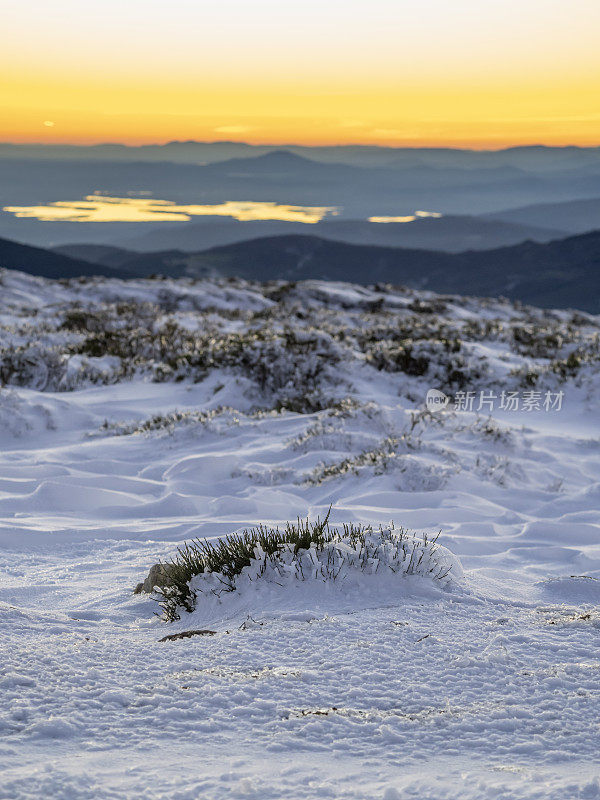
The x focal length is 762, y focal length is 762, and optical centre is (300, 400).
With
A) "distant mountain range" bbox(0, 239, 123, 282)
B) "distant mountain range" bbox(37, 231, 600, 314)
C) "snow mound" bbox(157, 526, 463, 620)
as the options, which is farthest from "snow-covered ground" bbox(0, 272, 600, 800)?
"distant mountain range" bbox(37, 231, 600, 314)

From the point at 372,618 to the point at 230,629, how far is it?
0.64 metres

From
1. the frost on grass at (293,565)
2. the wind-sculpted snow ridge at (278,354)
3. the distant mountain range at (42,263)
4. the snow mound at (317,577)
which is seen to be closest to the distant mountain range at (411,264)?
the distant mountain range at (42,263)

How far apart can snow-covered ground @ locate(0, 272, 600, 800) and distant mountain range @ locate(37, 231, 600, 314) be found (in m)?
146

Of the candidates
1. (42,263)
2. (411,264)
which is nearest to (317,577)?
(42,263)

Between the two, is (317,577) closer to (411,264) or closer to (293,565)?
(293,565)

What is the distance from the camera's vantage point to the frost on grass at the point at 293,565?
151 inches

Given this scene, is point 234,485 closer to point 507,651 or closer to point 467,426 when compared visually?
point 467,426

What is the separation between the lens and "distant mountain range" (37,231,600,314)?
164875 mm

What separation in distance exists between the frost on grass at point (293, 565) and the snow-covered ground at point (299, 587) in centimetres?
8

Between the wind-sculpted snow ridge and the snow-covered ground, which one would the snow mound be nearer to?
the snow-covered ground

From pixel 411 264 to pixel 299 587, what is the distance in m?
194

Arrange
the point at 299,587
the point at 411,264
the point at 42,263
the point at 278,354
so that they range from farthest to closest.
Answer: the point at 411,264 < the point at 42,263 < the point at 278,354 < the point at 299,587

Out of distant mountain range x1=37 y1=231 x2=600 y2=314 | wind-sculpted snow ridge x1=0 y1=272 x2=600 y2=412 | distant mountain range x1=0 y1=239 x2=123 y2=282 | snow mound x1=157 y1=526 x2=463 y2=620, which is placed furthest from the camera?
distant mountain range x1=37 y1=231 x2=600 y2=314

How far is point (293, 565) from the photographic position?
3857 millimetres
